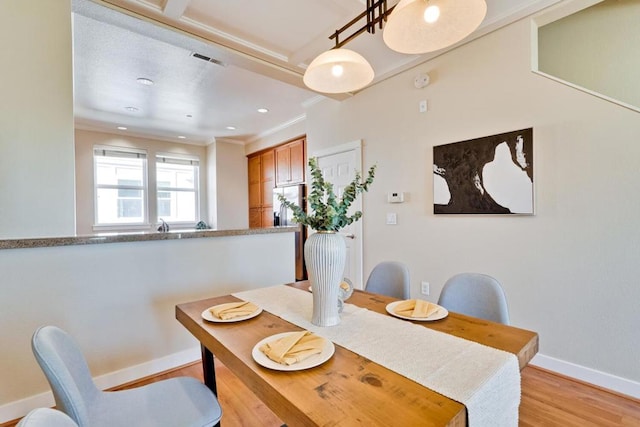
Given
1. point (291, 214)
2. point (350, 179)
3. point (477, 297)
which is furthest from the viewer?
point (291, 214)

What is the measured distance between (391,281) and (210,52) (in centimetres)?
231

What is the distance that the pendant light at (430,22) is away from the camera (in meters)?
1.22

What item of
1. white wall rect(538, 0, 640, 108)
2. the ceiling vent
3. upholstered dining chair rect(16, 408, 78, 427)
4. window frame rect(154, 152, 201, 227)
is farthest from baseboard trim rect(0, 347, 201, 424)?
window frame rect(154, 152, 201, 227)

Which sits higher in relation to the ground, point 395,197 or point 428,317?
point 395,197

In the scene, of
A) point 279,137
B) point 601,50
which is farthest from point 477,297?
point 279,137

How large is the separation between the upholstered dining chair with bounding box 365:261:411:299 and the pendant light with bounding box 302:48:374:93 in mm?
1148

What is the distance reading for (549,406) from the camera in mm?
1737

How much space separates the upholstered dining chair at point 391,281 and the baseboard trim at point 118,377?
146 cm

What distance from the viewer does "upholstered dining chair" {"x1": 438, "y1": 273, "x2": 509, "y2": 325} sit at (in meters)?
1.48

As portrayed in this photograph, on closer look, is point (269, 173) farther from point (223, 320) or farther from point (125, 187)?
point (223, 320)

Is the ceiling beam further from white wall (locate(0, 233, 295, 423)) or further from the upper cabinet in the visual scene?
the upper cabinet

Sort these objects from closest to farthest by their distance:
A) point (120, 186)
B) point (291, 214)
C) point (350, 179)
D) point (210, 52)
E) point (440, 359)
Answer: point (440, 359), point (210, 52), point (350, 179), point (291, 214), point (120, 186)

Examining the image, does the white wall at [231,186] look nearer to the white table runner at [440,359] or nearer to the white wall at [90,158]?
the white wall at [90,158]

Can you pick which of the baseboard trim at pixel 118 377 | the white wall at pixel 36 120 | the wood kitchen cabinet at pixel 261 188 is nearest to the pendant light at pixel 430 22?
the white wall at pixel 36 120
